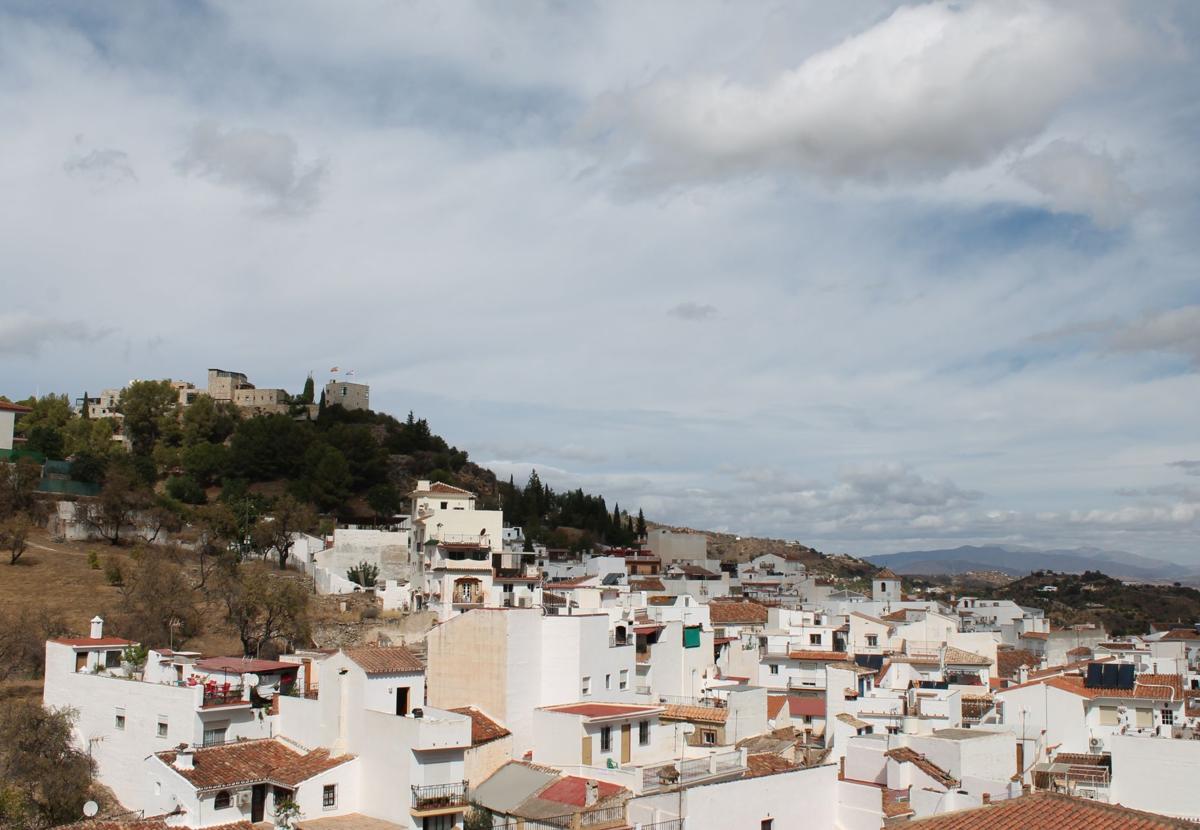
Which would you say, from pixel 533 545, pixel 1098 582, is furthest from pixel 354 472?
pixel 1098 582

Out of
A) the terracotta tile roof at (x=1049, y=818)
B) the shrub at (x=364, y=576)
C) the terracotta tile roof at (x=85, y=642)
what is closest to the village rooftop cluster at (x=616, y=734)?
the terracotta tile roof at (x=1049, y=818)

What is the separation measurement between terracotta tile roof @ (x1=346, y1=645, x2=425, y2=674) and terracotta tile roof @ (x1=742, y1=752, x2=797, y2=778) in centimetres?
865

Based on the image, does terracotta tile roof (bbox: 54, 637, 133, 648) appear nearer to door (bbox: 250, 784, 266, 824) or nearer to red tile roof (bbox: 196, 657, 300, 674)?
red tile roof (bbox: 196, 657, 300, 674)

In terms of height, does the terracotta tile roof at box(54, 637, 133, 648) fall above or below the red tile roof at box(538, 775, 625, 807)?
above

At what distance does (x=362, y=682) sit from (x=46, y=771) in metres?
8.38

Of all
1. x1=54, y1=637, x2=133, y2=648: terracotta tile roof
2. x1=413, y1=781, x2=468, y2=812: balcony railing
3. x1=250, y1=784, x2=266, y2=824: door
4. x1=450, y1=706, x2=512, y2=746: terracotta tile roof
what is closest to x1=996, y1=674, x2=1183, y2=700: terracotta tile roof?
x1=450, y1=706, x2=512, y2=746: terracotta tile roof

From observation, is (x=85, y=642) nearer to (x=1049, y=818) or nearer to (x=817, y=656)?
(x=817, y=656)

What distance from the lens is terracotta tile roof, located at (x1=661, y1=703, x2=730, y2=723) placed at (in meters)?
31.5

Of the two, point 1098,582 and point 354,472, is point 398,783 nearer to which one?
point 354,472

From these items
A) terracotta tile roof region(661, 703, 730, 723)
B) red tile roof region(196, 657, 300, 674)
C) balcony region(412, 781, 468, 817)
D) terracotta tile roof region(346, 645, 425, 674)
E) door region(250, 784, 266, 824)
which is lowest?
door region(250, 784, 266, 824)

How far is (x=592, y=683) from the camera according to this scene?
31359 millimetres

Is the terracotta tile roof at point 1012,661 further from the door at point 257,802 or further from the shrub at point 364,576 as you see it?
the shrub at point 364,576

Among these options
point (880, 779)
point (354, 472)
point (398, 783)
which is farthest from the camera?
point (354, 472)

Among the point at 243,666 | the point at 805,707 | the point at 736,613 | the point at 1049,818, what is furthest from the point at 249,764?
the point at 736,613
